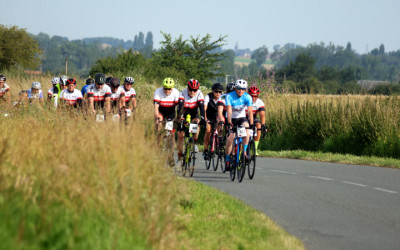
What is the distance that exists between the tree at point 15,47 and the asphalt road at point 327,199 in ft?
123

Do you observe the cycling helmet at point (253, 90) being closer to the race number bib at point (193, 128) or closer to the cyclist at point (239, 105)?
the cyclist at point (239, 105)

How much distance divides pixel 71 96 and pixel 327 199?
7867 mm

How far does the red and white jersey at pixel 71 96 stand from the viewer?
17.4m

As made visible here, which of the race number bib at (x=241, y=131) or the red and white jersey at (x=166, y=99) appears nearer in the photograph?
the race number bib at (x=241, y=131)

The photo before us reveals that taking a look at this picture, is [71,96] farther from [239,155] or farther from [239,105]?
[239,155]

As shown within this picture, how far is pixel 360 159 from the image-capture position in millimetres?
19375

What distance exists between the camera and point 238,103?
47.6ft

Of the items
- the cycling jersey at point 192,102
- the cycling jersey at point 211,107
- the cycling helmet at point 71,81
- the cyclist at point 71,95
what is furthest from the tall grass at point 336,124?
the cycling helmet at point 71,81

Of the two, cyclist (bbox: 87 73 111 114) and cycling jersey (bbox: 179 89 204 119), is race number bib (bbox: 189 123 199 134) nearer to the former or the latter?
cycling jersey (bbox: 179 89 204 119)

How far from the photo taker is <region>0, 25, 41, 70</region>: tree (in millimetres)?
52812

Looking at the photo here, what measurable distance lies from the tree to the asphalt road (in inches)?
1473

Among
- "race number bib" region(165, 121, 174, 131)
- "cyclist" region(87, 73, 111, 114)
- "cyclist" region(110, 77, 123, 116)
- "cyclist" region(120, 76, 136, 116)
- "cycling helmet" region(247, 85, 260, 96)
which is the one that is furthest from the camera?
"cyclist" region(120, 76, 136, 116)

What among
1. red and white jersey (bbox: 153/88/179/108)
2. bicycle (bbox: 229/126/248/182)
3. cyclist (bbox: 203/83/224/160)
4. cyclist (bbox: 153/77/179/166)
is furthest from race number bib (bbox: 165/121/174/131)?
cyclist (bbox: 203/83/224/160)

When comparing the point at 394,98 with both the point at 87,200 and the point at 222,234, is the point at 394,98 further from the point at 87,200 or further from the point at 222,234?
the point at 87,200
